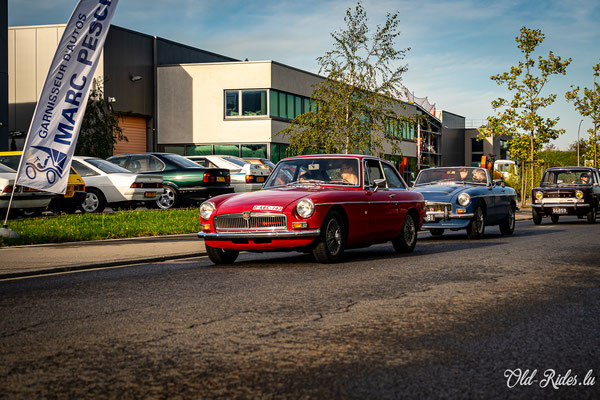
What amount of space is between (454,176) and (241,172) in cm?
930

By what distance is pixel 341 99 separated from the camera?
2662 cm

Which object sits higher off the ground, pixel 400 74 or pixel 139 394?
pixel 400 74

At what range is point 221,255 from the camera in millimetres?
10562

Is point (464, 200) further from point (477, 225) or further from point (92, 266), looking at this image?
point (92, 266)

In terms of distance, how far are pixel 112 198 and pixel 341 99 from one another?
401 inches

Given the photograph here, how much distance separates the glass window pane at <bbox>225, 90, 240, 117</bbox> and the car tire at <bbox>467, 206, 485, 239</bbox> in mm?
30438

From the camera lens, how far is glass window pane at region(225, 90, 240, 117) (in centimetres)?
4500

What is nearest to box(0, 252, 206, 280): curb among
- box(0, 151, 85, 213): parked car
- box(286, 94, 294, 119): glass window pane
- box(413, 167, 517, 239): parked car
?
box(413, 167, 517, 239): parked car

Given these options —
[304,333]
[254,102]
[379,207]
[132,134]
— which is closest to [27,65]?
[132,134]

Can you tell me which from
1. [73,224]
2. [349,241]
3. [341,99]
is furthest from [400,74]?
[349,241]

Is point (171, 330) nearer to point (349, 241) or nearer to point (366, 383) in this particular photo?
point (366, 383)

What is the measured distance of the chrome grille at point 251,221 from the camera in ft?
32.3

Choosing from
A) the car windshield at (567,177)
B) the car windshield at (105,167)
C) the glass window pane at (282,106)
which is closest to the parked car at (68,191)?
the car windshield at (105,167)

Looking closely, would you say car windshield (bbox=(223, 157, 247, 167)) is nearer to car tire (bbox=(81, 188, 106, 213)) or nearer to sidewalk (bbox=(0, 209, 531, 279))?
car tire (bbox=(81, 188, 106, 213))
